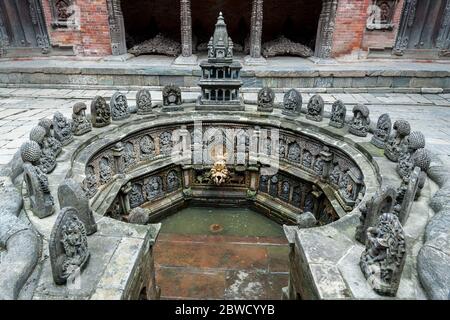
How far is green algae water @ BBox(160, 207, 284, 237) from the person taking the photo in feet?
25.6

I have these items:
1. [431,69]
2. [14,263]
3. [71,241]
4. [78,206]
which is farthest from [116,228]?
[431,69]

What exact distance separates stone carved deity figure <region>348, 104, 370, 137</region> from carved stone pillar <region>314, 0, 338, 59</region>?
6.75 meters

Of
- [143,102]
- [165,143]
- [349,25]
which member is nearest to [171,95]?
[143,102]

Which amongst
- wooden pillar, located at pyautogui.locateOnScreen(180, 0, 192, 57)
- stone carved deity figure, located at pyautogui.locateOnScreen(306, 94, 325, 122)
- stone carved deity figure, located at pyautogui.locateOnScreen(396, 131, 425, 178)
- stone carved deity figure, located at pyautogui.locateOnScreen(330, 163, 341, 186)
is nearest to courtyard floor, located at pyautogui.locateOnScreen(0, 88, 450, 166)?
stone carved deity figure, located at pyautogui.locateOnScreen(396, 131, 425, 178)

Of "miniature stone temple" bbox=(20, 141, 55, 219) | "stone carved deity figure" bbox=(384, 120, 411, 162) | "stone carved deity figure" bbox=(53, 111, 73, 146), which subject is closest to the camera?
"miniature stone temple" bbox=(20, 141, 55, 219)

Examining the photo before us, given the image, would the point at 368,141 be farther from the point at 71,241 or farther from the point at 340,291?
the point at 71,241

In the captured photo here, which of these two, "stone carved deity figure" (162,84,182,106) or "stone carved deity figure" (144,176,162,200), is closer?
"stone carved deity figure" (144,176,162,200)

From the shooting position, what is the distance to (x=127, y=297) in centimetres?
363

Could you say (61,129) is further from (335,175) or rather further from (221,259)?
(335,175)

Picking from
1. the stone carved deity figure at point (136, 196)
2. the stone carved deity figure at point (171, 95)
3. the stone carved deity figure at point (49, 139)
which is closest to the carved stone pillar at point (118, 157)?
the stone carved deity figure at point (136, 196)

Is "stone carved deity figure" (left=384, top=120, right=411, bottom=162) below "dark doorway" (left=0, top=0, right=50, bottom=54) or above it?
below

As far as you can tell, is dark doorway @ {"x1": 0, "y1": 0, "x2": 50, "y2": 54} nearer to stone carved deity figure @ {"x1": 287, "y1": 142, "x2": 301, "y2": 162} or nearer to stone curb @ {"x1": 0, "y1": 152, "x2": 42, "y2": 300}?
stone curb @ {"x1": 0, "y1": 152, "x2": 42, "y2": 300}

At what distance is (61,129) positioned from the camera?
259 inches

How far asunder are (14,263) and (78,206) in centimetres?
91
